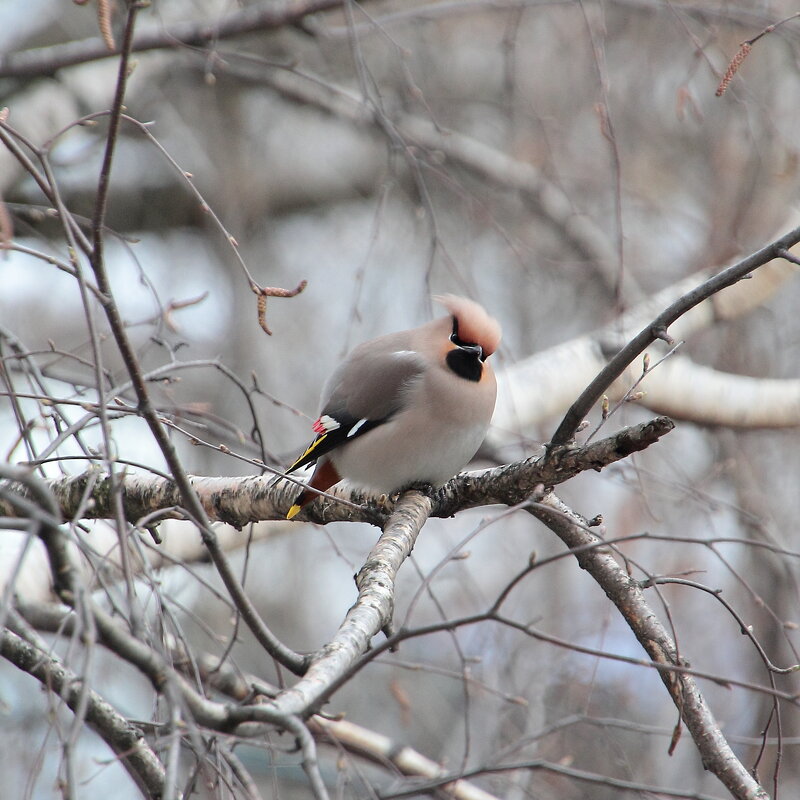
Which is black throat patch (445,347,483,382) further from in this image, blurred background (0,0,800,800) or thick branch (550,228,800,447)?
blurred background (0,0,800,800)

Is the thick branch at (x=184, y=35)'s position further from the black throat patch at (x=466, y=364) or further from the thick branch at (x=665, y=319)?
the thick branch at (x=665, y=319)

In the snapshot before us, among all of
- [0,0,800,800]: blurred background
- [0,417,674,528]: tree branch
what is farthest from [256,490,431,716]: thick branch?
[0,0,800,800]: blurred background

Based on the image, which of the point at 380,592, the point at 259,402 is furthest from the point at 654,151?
the point at 380,592

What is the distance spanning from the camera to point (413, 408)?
10.9 ft

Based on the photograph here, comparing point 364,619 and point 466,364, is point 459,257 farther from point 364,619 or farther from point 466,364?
point 364,619

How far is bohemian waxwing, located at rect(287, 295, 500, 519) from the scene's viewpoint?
10.5 feet

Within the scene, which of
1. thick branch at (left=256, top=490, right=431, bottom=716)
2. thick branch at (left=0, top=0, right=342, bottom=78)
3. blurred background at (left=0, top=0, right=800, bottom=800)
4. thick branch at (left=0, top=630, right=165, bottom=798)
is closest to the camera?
thick branch at (left=256, top=490, right=431, bottom=716)

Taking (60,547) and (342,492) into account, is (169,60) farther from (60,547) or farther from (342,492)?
(60,547)

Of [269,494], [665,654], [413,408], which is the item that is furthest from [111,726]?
[413,408]

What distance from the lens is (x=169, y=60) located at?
233 inches

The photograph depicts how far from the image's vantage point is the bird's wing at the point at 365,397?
332cm

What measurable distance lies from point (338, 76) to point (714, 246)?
3013 mm

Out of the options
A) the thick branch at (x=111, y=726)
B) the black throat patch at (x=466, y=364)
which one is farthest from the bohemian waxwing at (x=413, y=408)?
the thick branch at (x=111, y=726)

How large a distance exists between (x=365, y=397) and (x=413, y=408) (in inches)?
7.8
